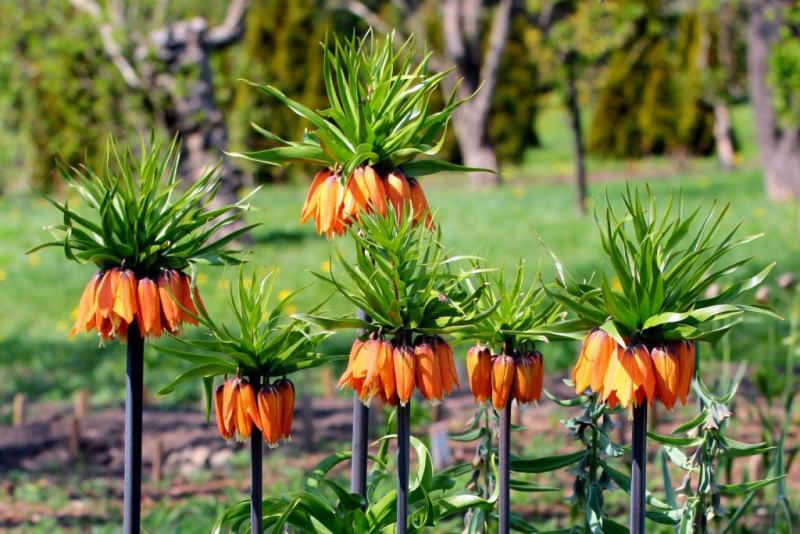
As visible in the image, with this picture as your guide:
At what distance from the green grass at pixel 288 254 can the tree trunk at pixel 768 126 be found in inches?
12.8

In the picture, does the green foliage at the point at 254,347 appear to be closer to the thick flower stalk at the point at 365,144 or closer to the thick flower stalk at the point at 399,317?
the thick flower stalk at the point at 399,317

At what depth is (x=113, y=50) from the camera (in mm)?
11156

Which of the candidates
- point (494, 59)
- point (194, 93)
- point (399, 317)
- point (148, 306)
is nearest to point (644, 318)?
point (399, 317)

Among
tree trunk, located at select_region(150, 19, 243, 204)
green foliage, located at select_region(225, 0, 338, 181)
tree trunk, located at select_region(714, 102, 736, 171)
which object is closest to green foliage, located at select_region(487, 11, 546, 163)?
green foliage, located at select_region(225, 0, 338, 181)

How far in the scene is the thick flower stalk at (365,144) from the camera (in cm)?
181

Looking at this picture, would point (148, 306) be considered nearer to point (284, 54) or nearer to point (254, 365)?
point (254, 365)

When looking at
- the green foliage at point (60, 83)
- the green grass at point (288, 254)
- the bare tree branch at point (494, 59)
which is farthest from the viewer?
the bare tree branch at point (494, 59)

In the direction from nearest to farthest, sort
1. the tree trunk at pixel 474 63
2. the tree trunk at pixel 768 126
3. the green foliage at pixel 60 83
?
the green foliage at pixel 60 83 → the tree trunk at pixel 768 126 → the tree trunk at pixel 474 63

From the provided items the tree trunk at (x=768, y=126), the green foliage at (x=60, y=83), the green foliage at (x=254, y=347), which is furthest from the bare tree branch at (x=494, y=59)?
the green foliage at (x=254, y=347)

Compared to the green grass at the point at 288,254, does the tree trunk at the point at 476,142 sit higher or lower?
higher

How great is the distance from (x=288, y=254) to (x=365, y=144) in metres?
7.47

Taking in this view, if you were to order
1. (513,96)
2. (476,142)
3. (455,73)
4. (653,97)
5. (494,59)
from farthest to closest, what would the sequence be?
(513,96) → (653,97) → (455,73) → (476,142) → (494,59)

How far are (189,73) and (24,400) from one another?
4975 mm

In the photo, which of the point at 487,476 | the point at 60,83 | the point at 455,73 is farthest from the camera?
the point at 455,73
